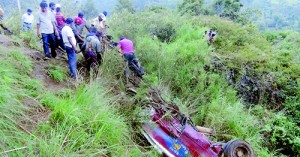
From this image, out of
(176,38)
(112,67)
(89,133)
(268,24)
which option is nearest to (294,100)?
(176,38)

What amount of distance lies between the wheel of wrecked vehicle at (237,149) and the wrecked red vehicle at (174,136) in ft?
0.56

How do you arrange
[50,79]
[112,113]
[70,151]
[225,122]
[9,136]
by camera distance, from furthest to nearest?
[225,122] < [50,79] < [112,113] < [70,151] < [9,136]

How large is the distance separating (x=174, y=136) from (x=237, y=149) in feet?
3.92

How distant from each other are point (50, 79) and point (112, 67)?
1432 mm

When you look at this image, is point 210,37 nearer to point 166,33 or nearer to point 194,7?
point 166,33

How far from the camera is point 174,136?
525cm

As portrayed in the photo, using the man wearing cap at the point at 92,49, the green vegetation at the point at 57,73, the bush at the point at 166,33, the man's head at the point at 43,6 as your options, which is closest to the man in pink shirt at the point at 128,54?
the man wearing cap at the point at 92,49

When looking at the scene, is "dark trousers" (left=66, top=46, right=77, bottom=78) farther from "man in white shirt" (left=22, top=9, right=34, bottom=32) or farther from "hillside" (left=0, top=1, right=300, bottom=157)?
"man in white shirt" (left=22, top=9, right=34, bottom=32)

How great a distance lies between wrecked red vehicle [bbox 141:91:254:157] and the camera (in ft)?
17.0

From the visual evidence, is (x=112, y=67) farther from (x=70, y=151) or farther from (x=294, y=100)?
(x=294, y=100)

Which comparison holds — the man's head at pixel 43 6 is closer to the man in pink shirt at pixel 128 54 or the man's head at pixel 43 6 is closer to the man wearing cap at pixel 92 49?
the man wearing cap at pixel 92 49

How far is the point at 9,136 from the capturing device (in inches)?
114

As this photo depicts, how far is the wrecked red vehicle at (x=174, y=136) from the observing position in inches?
204

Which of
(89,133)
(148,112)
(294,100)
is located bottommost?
(294,100)
